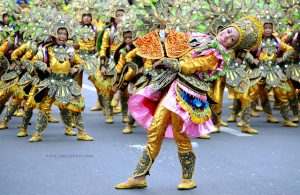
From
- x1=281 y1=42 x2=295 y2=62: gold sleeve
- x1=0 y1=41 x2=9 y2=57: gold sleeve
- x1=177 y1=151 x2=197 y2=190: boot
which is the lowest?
x1=177 y1=151 x2=197 y2=190: boot

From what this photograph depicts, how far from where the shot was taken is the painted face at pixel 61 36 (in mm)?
9914

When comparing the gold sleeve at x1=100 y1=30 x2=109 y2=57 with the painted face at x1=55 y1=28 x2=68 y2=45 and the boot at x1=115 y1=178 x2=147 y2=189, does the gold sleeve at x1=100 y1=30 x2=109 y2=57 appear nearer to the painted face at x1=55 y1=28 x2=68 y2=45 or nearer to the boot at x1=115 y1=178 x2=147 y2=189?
the painted face at x1=55 y1=28 x2=68 y2=45

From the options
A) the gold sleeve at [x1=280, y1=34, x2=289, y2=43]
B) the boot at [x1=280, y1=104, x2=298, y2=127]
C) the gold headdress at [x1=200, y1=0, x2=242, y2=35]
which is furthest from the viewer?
the gold sleeve at [x1=280, y1=34, x2=289, y2=43]

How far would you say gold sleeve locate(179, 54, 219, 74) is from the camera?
264 inches

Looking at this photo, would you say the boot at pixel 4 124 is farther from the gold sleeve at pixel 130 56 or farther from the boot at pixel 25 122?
the gold sleeve at pixel 130 56

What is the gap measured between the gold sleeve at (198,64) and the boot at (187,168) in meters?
0.91

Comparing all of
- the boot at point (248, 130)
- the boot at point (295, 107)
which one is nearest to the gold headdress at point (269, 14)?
the boot at point (295, 107)

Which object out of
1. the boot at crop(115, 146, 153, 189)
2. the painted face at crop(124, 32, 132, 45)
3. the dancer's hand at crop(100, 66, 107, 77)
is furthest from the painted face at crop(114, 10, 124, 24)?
the boot at crop(115, 146, 153, 189)

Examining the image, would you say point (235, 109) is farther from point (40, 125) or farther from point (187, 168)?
point (187, 168)

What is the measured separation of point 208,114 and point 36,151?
3.22 metres

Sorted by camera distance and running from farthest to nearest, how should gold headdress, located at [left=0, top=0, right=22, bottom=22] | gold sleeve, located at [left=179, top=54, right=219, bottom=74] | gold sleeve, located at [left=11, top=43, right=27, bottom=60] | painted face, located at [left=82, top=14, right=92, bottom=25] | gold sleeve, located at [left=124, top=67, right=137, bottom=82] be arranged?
1. painted face, located at [left=82, top=14, right=92, bottom=25]
2. gold headdress, located at [left=0, top=0, right=22, bottom=22]
3. gold sleeve, located at [left=124, top=67, right=137, bottom=82]
4. gold sleeve, located at [left=11, top=43, right=27, bottom=60]
5. gold sleeve, located at [left=179, top=54, right=219, bottom=74]

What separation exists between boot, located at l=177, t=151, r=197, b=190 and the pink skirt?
9.5 inches

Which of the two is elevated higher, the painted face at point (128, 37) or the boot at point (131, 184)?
the painted face at point (128, 37)

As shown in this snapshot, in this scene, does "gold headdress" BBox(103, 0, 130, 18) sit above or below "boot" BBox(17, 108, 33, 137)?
above
